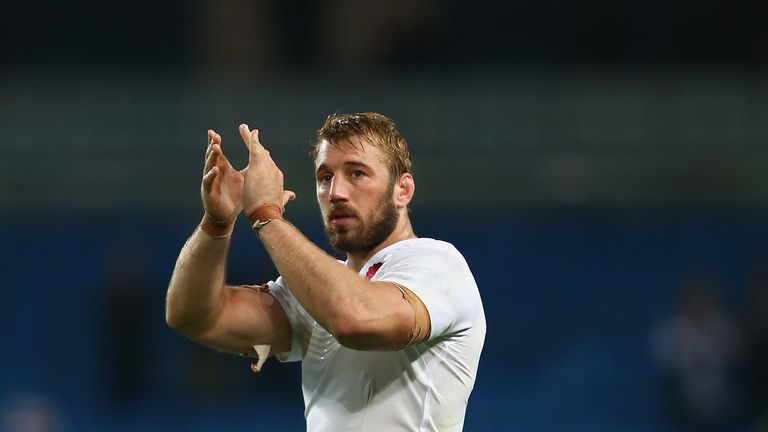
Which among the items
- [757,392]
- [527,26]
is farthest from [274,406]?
[527,26]

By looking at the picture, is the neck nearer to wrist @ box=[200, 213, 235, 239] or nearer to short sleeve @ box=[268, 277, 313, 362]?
short sleeve @ box=[268, 277, 313, 362]

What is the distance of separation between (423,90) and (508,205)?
136cm

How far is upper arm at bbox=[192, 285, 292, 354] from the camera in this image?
4.58 m

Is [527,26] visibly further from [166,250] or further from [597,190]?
[166,250]

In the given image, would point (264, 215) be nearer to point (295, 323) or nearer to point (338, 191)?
point (338, 191)

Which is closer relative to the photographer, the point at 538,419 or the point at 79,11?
the point at 538,419

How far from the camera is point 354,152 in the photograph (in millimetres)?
4352

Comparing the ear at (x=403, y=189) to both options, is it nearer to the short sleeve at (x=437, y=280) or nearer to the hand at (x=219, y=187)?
the short sleeve at (x=437, y=280)

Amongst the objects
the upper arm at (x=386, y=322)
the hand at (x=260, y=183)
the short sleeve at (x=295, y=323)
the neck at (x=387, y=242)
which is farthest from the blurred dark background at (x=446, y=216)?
the upper arm at (x=386, y=322)

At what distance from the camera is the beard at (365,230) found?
434 centimetres

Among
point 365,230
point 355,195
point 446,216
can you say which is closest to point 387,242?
point 365,230

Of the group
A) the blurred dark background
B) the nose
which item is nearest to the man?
the nose

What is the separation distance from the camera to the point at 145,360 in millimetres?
12539

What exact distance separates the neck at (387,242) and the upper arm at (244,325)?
33 centimetres
